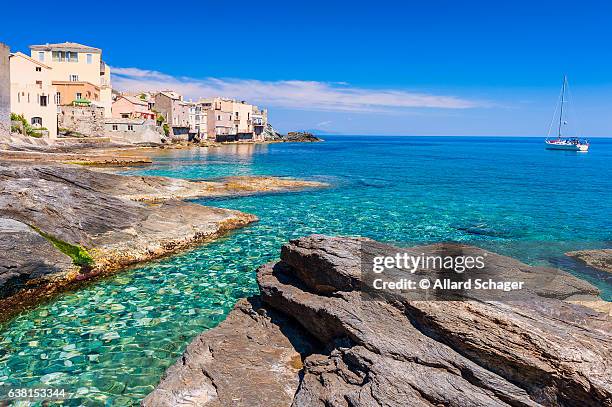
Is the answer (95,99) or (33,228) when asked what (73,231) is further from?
(95,99)

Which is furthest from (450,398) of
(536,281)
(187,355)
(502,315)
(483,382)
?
(536,281)

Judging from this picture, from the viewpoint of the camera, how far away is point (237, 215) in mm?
25375

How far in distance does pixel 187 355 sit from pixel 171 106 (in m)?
121

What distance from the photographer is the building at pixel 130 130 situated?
320ft

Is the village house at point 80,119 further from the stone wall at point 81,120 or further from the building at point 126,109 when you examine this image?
the building at point 126,109

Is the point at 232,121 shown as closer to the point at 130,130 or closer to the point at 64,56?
the point at 130,130

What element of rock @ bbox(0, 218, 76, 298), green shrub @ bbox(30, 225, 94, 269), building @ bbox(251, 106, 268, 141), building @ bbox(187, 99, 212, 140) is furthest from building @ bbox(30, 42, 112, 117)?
rock @ bbox(0, 218, 76, 298)

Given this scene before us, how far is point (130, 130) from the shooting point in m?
99.7

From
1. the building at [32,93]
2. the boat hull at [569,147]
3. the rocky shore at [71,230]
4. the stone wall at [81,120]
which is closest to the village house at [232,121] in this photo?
the stone wall at [81,120]

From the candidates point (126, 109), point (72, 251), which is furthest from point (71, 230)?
point (126, 109)

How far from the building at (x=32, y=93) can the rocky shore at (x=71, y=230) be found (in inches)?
2406

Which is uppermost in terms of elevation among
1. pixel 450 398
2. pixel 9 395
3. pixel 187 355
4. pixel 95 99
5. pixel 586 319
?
pixel 95 99

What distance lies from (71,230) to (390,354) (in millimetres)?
14188

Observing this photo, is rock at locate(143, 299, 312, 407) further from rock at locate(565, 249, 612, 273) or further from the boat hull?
the boat hull
